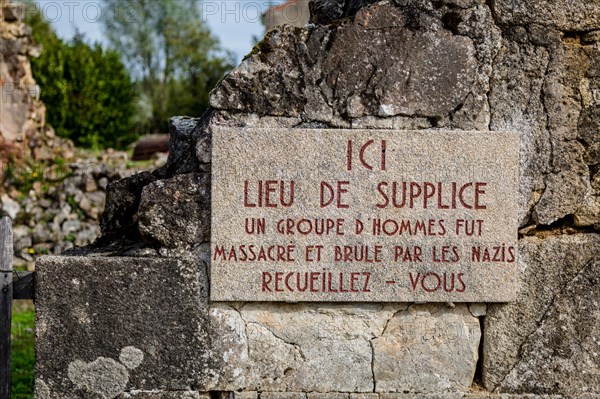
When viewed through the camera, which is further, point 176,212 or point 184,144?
point 184,144

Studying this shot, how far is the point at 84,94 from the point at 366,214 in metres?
14.3

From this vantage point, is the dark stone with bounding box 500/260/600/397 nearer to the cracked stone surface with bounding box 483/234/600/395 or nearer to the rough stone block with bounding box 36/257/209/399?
the cracked stone surface with bounding box 483/234/600/395

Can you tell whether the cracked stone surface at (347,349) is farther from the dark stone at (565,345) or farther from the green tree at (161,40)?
the green tree at (161,40)

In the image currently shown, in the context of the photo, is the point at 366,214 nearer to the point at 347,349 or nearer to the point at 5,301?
the point at 347,349

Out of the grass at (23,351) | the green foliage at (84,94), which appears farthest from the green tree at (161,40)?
the grass at (23,351)

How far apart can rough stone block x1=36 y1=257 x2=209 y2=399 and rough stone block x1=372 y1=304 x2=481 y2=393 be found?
2.69 ft

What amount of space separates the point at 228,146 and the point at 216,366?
3.26ft

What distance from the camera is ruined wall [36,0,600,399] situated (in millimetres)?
3398

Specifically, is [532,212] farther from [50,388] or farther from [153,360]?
[50,388]

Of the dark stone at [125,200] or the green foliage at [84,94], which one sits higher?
the green foliage at [84,94]

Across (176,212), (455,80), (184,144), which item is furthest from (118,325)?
(455,80)

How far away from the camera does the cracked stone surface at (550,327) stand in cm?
345

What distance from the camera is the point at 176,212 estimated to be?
11.2 feet

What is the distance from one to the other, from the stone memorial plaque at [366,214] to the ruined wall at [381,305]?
81 mm
